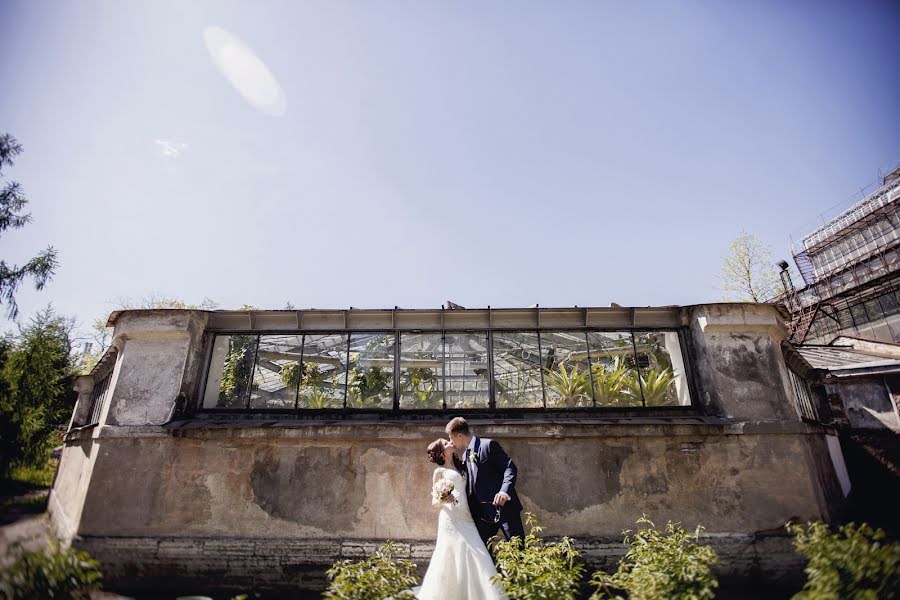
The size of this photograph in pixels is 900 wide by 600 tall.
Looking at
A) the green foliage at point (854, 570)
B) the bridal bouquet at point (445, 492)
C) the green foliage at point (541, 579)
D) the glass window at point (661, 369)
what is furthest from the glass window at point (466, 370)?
the green foliage at point (854, 570)

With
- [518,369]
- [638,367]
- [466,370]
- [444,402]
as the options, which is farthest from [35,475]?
[638,367]

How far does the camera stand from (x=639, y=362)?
23.7ft

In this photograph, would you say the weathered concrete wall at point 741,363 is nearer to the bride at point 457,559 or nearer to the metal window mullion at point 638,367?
the metal window mullion at point 638,367

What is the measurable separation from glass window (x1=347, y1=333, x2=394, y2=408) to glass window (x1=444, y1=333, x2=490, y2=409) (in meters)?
0.99

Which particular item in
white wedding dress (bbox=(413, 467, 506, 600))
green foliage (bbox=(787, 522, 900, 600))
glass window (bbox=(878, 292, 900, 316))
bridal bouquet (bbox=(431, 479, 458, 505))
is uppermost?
glass window (bbox=(878, 292, 900, 316))

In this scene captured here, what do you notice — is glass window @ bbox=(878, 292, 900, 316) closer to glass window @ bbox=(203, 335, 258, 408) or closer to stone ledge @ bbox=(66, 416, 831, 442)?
stone ledge @ bbox=(66, 416, 831, 442)

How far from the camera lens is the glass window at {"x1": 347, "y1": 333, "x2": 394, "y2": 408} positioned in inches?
279

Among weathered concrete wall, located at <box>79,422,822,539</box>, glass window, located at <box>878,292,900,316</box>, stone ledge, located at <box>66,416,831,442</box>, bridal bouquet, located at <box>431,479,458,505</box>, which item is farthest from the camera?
glass window, located at <box>878,292,900,316</box>

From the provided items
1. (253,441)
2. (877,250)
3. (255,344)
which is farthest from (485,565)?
(877,250)

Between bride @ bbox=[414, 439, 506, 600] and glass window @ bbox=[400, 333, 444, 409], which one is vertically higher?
glass window @ bbox=[400, 333, 444, 409]

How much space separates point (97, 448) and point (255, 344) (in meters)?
2.71

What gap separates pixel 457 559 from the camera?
4.37 meters

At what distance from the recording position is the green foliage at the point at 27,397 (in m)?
7.52

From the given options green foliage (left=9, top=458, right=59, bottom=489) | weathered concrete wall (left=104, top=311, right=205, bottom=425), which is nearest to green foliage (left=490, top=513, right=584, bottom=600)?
weathered concrete wall (left=104, top=311, right=205, bottom=425)
